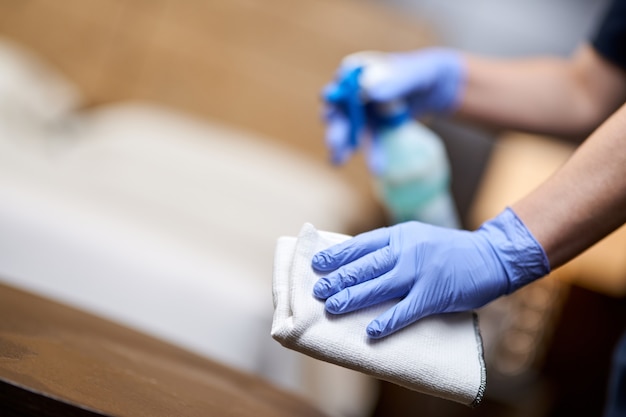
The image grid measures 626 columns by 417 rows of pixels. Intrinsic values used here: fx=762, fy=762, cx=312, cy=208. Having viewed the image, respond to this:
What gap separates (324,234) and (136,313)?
96 cm

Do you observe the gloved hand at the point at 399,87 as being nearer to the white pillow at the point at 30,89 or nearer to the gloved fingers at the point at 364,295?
the gloved fingers at the point at 364,295

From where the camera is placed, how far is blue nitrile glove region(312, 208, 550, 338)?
832 mm

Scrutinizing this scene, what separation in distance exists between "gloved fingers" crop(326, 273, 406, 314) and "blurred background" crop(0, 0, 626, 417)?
1.29 meters

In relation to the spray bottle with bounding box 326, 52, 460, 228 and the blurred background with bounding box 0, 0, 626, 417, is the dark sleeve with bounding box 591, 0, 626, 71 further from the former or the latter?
the blurred background with bounding box 0, 0, 626, 417

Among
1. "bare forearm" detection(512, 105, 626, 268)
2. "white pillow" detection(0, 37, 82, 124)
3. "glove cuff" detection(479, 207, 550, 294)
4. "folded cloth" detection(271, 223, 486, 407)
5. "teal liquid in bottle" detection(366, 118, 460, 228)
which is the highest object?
"white pillow" detection(0, 37, 82, 124)

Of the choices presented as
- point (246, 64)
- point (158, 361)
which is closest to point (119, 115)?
point (246, 64)

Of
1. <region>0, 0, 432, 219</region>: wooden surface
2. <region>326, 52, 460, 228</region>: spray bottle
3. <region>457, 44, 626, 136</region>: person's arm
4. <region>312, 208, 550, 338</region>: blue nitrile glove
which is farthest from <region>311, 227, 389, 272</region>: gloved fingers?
<region>0, 0, 432, 219</region>: wooden surface

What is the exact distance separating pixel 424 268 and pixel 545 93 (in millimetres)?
824

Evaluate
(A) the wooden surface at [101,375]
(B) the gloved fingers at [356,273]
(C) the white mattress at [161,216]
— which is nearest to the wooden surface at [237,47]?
(C) the white mattress at [161,216]

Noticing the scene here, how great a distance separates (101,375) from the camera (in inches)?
30.9

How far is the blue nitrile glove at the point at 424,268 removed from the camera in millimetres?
832

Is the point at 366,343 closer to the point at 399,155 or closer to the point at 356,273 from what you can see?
the point at 356,273

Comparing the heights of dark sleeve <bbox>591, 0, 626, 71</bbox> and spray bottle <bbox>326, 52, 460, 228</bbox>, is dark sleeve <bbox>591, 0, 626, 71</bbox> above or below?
above

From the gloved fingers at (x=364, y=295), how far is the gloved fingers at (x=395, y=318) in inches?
0.8
